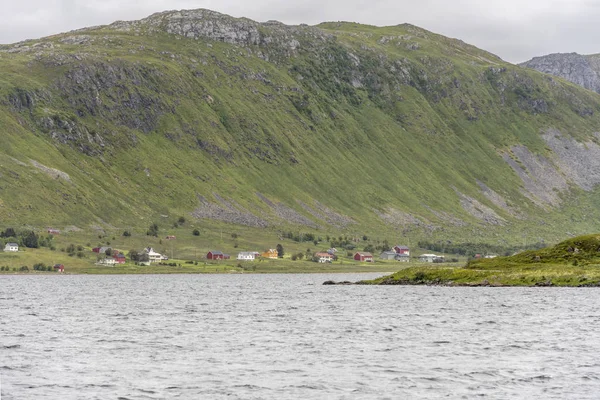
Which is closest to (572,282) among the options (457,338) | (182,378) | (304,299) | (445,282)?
(445,282)

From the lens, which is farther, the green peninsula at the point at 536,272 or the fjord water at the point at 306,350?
the green peninsula at the point at 536,272

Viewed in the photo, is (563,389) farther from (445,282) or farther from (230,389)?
(445,282)

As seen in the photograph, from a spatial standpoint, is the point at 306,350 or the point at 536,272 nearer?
the point at 306,350

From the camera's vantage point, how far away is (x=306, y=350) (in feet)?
245

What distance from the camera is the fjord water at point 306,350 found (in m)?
55.5

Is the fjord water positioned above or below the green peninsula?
below

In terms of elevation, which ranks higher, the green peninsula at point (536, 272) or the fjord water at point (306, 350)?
the green peninsula at point (536, 272)

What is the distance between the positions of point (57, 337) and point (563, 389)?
2062 inches

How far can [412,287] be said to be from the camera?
190 meters

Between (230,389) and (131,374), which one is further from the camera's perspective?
(131,374)

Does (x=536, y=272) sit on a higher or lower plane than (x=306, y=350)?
higher

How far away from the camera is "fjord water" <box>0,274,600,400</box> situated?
182 feet

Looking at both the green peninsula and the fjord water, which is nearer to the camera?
the fjord water

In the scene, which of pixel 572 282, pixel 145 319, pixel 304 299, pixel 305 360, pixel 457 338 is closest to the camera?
pixel 305 360
